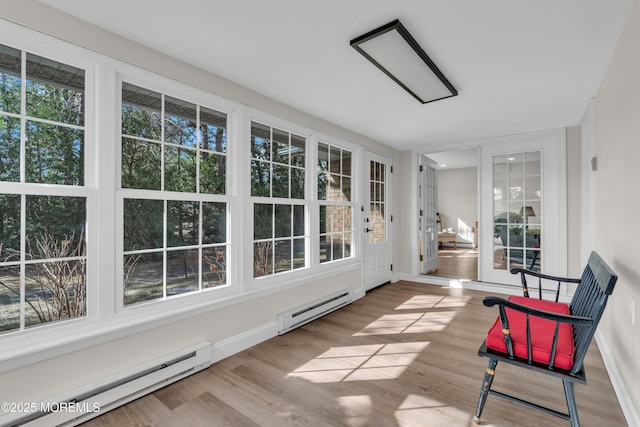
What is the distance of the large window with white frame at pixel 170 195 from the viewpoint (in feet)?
6.84

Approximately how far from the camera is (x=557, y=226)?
4.14 m

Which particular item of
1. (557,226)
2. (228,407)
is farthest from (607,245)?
(228,407)

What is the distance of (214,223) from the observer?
2.58 m

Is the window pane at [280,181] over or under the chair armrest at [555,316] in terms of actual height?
over

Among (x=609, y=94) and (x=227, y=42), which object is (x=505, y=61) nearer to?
(x=609, y=94)

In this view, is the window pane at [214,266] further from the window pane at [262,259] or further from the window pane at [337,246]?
the window pane at [337,246]

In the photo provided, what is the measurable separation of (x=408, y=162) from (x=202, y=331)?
4.31 meters

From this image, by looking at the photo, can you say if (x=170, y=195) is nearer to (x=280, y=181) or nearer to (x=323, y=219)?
(x=280, y=181)

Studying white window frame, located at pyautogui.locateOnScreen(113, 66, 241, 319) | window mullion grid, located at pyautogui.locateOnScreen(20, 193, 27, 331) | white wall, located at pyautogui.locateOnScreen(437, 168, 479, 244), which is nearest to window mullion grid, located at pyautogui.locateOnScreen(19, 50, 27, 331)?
window mullion grid, located at pyautogui.locateOnScreen(20, 193, 27, 331)

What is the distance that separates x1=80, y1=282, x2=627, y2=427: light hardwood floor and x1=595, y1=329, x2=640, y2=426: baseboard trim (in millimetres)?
43

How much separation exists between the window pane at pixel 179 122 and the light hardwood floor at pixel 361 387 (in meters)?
1.77

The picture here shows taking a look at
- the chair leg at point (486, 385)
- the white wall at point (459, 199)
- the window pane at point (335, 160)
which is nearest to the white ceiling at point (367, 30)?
the window pane at point (335, 160)

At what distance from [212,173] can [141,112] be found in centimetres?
66

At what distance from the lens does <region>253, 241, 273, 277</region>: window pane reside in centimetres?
291
